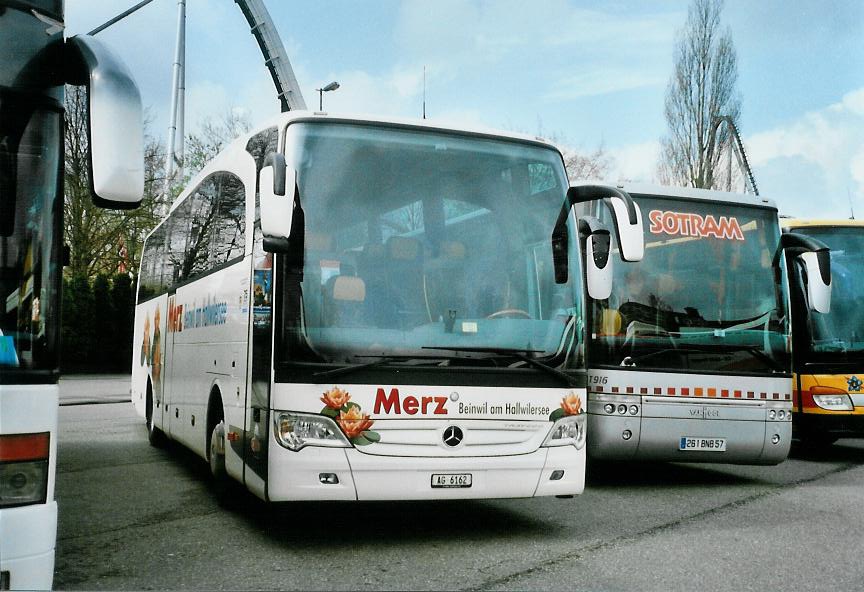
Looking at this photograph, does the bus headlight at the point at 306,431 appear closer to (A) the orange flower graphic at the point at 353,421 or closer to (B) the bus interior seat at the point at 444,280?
(A) the orange flower graphic at the point at 353,421

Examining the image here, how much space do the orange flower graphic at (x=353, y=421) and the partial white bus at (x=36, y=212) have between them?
8.20 ft

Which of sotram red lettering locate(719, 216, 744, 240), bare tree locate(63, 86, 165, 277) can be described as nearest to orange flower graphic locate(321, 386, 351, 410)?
sotram red lettering locate(719, 216, 744, 240)

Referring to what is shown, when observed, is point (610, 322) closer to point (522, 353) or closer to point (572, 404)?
point (572, 404)

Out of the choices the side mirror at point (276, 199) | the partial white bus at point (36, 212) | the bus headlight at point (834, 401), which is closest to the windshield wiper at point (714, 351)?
the bus headlight at point (834, 401)

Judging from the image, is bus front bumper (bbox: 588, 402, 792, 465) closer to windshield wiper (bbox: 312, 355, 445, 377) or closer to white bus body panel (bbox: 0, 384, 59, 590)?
windshield wiper (bbox: 312, 355, 445, 377)

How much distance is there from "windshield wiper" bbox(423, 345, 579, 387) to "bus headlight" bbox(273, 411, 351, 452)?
85cm

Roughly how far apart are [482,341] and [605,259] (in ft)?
5.51

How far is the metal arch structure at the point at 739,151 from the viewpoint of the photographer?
36.9 m

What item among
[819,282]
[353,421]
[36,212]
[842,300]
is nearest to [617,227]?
[353,421]

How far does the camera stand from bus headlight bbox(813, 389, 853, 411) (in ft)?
39.8

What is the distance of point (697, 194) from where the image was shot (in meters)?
10.3

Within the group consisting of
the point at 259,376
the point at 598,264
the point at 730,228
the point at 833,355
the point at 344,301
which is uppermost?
the point at 730,228

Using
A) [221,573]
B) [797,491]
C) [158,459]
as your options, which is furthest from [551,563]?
[158,459]

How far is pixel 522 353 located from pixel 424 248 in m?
1.00
